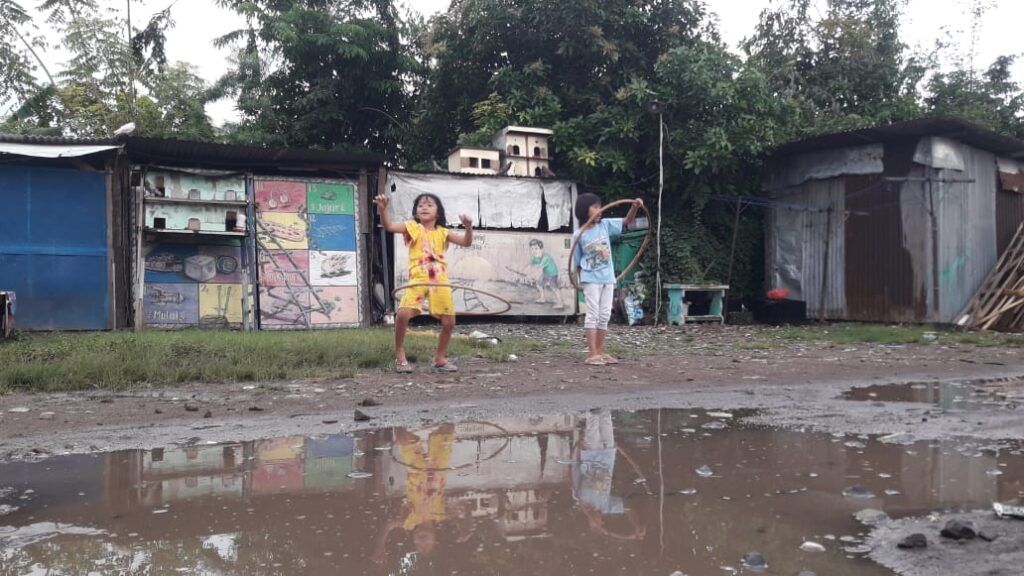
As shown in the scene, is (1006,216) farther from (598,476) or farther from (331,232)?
(598,476)

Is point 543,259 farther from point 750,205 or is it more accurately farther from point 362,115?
point 362,115

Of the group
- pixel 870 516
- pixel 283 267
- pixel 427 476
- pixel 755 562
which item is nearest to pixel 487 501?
pixel 427 476

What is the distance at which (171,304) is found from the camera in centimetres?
1119

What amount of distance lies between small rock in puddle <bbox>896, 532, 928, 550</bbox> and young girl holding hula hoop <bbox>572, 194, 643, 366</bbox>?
493 centimetres

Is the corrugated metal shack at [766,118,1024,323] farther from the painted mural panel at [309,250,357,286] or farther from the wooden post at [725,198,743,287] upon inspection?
the painted mural panel at [309,250,357,286]

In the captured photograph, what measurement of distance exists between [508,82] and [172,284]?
270 inches

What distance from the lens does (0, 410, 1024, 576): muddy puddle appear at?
2.28m

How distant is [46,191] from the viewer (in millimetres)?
10609

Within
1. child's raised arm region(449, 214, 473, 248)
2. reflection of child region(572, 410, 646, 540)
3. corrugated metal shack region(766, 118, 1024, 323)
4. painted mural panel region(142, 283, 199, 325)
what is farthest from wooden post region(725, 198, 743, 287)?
reflection of child region(572, 410, 646, 540)

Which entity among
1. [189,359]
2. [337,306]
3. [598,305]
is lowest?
[189,359]

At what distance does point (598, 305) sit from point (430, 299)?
1656 mm

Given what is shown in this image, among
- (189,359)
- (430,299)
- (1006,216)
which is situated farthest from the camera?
(1006,216)

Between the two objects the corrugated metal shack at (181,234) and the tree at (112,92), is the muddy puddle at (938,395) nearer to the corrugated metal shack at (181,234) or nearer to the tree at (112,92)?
the corrugated metal shack at (181,234)

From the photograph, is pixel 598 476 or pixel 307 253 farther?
pixel 307 253
